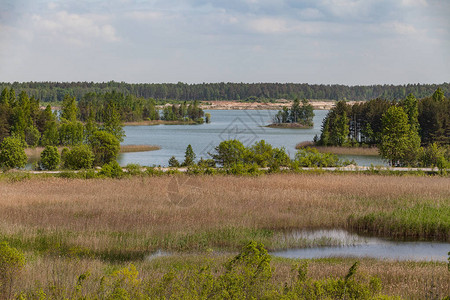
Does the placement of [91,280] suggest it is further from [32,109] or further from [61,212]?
[32,109]

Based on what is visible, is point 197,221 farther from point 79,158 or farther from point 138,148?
point 138,148

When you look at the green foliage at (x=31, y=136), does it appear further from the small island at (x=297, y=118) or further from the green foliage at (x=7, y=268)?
the green foliage at (x=7, y=268)

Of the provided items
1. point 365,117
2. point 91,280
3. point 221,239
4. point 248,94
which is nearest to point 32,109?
point 365,117

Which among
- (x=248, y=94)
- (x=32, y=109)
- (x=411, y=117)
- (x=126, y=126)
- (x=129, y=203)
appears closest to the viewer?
(x=129, y=203)

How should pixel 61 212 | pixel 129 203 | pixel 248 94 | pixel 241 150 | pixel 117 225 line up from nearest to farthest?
pixel 117 225
pixel 61 212
pixel 129 203
pixel 241 150
pixel 248 94

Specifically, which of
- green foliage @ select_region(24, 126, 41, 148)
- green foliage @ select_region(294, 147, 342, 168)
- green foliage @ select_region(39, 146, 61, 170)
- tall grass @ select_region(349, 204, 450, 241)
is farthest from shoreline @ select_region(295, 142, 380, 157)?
tall grass @ select_region(349, 204, 450, 241)

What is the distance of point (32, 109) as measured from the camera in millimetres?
72562

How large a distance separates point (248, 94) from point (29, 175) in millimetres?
175076

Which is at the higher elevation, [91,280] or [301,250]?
[91,280]

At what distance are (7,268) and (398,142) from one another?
41.9 meters

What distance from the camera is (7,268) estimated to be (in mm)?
8156

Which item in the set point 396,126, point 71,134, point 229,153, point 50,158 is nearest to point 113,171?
point 229,153

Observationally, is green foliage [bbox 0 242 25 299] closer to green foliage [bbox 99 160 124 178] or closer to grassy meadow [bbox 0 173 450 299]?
grassy meadow [bbox 0 173 450 299]

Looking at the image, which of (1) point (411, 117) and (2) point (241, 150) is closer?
(2) point (241, 150)
